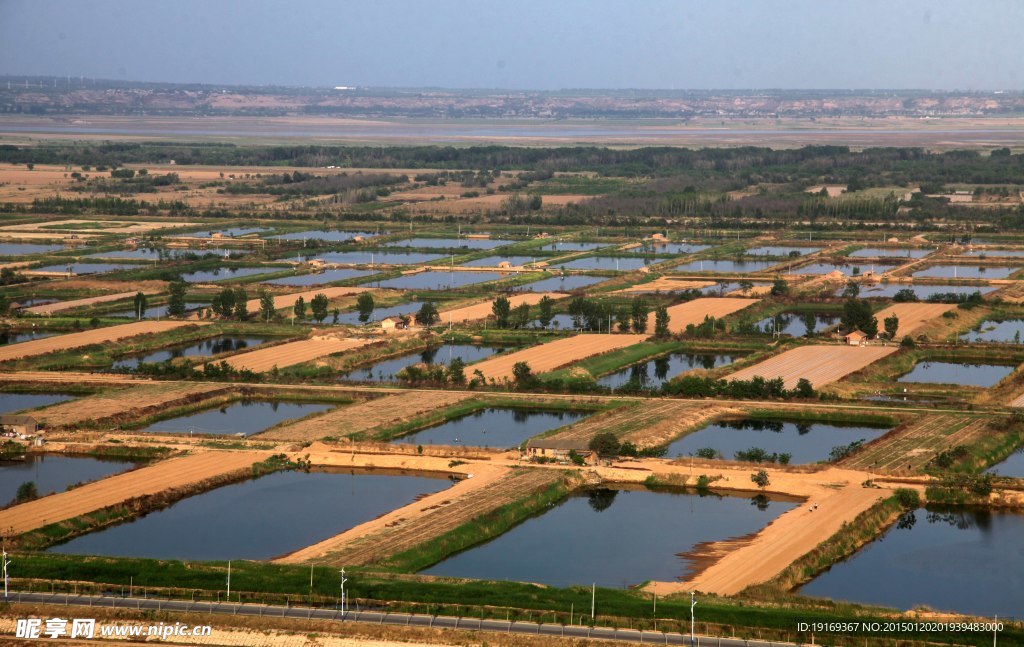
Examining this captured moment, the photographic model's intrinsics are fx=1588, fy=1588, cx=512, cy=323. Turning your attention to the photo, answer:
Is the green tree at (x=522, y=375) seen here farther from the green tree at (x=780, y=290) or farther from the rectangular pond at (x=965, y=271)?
the rectangular pond at (x=965, y=271)

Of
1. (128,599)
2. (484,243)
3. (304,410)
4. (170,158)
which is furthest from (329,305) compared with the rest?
(170,158)

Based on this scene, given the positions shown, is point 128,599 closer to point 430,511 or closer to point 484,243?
point 430,511

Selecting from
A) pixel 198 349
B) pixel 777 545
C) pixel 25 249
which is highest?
pixel 777 545

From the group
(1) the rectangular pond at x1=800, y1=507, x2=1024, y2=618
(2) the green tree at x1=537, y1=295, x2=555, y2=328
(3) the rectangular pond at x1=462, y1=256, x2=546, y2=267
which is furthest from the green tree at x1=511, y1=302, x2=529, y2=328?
(1) the rectangular pond at x1=800, y1=507, x2=1024, y2=618

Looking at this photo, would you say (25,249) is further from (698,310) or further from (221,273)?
(698,310)

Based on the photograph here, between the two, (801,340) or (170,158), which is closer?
(801,340)

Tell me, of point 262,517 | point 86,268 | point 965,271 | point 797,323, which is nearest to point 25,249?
point 86,268

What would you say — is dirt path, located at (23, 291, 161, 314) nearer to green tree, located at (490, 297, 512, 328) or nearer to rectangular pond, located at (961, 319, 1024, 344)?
green tree, located at (490, 297, 512, 328)
